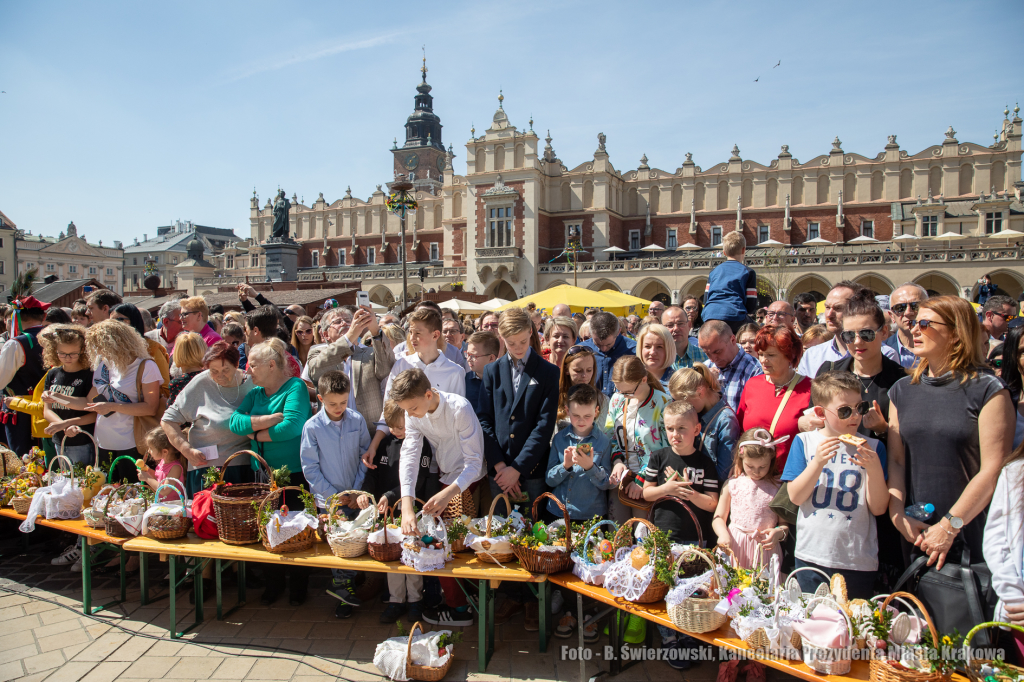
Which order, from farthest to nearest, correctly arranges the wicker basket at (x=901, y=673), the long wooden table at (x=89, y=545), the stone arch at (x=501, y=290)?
the stone arch at (x=501, y=290) → the long wooden table at (x=89, y=545) → the wicker basket at (x=901, y=673)

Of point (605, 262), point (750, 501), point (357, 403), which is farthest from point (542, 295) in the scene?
point (605, 262)

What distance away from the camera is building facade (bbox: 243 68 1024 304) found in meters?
29.4

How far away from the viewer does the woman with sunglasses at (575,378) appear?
4.04 metres

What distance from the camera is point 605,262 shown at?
107 ft

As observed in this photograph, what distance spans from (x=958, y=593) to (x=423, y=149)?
60.8 m

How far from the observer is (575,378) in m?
4.06

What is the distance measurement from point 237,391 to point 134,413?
39.8 inches

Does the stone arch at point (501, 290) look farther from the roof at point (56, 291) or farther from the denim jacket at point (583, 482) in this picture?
the denim jacket at point (583, 482)

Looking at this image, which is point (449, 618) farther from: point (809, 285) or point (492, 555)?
point (809, 285)

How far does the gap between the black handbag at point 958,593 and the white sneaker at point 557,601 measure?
6.81 feet

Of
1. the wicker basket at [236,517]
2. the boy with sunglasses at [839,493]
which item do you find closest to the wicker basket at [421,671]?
the wicker basket at [236,517]

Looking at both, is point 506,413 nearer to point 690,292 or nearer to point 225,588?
point 225,588

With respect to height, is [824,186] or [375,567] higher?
[824,186]

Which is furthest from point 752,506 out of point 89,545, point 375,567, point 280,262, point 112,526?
point 280,262
